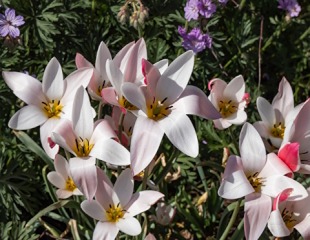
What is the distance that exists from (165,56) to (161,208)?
0.81 meters

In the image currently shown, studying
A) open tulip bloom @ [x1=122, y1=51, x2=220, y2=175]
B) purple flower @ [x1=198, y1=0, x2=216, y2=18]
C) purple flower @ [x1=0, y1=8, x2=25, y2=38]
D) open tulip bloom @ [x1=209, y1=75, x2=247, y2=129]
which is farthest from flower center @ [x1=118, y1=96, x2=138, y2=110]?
purple flower @ [x1=198, y1=0, x2=216, y2=18]

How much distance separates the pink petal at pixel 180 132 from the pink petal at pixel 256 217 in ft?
0.57

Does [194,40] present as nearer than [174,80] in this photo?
No

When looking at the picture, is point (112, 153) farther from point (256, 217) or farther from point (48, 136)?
point (256, 217)

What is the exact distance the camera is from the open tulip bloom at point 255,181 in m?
1.33

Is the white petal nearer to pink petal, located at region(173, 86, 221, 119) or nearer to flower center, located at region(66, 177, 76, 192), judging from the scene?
flower center, located at region(66, 177, 76, 192)

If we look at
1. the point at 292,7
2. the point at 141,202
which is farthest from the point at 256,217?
the point at 292,7

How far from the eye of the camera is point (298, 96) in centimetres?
279

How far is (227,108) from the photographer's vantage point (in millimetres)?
1609

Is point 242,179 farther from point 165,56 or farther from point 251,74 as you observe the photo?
point 251,74

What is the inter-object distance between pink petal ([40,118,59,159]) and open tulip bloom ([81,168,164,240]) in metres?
0.11

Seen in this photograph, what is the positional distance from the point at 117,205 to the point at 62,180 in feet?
0.57

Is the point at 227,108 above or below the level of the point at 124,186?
above

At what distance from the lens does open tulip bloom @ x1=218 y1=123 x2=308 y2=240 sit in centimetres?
133
